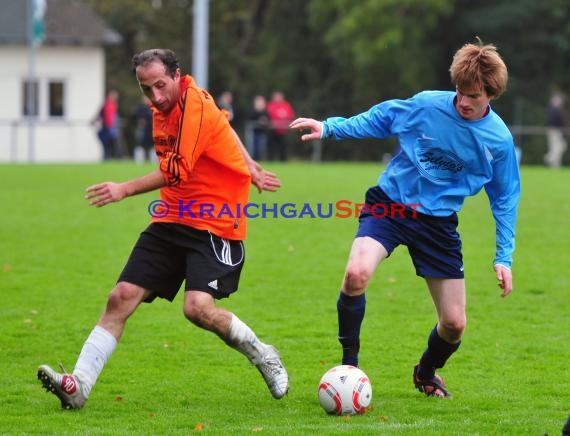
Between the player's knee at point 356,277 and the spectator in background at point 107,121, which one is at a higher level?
the player's knee at point 356,277

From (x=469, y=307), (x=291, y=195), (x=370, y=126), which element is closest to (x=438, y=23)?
(x=291, y=195)

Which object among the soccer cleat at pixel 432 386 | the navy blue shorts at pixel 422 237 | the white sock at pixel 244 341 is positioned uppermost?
the navy blue shorts at pixel 422 237

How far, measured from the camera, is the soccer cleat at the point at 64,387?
6.03 meters

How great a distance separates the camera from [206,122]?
6.26 metres

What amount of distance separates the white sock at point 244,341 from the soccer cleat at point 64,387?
2.80 feet

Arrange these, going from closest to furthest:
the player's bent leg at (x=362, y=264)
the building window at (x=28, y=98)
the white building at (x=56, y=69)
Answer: the player's bent leg at (x=362, y=264)
the white building at (x=56, y=69)
the building window at (x=28, y=98)

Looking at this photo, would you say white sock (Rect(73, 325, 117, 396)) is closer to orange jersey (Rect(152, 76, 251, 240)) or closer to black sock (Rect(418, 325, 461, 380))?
orange jersey (Rect(152, 76, 251, 240))

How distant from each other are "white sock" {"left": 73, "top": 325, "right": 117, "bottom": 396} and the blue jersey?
161 centimetres

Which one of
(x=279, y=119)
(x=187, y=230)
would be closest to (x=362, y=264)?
(x=187, y=230)

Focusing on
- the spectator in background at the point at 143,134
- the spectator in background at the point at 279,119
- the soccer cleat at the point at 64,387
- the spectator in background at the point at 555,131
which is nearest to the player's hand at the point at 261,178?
the soccer cleat at the point at 64,387

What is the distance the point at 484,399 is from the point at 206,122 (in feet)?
7.14

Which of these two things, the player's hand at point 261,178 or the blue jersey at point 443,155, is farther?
the player's hand at point 261,178

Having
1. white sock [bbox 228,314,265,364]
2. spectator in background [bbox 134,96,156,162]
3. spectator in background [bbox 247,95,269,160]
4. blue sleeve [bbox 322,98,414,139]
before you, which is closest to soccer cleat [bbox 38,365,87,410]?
white sock [bbox 228,314,265,364]

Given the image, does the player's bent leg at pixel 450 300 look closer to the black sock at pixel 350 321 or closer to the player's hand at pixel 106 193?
the black sock at pixel 350 321
